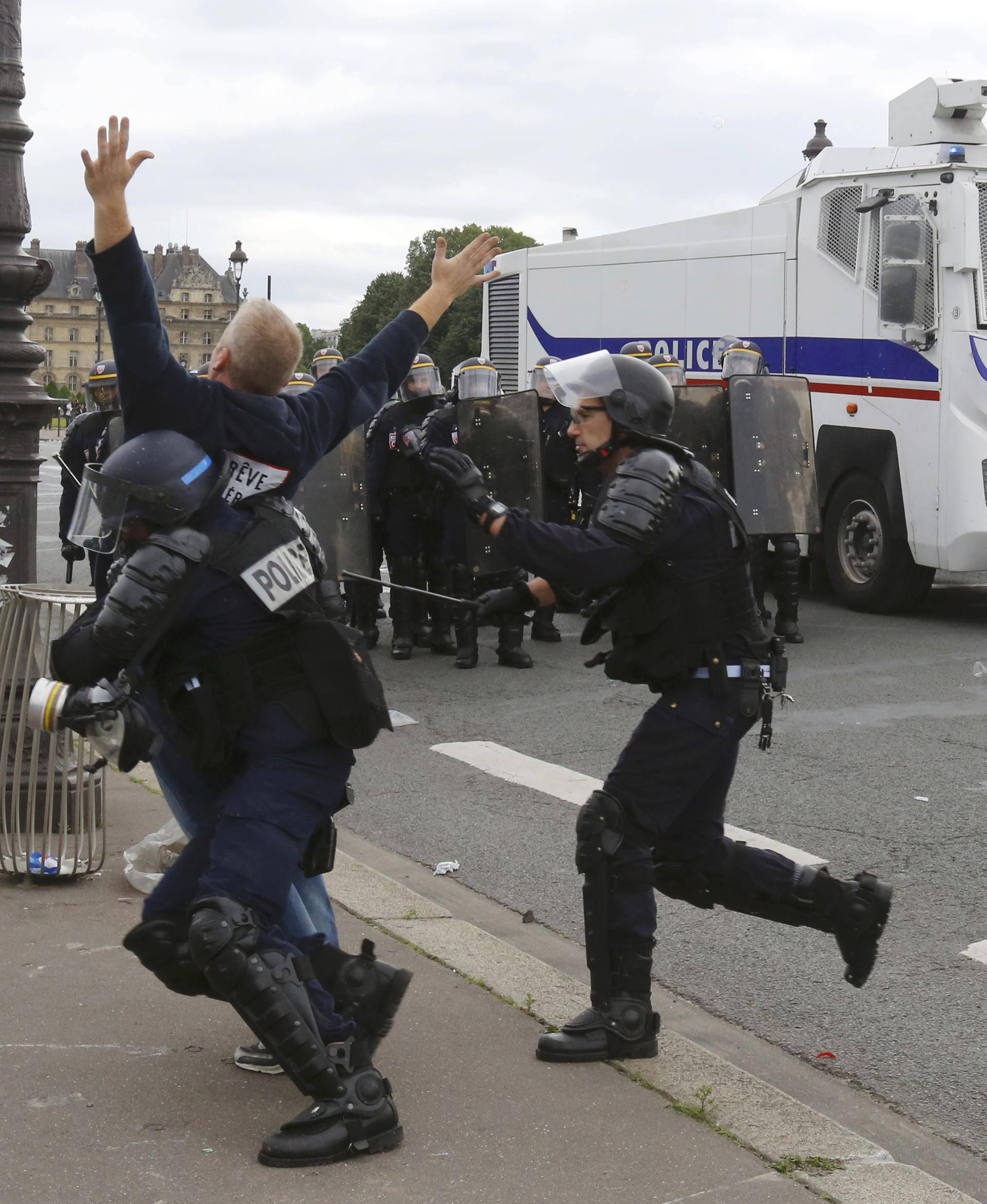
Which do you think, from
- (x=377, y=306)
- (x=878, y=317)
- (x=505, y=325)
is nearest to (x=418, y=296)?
(x=377, y=306)

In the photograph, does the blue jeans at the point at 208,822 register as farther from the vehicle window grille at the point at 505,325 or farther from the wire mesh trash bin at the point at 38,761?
the vehicle window grille at the point at 505,325

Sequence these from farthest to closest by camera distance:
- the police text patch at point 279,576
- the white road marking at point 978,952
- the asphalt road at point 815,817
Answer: the white road marking at point 978,952 → the asphalt road at point 815,817 → the police text patch at point 279,576

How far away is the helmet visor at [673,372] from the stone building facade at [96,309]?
104 meters

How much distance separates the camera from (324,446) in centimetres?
363

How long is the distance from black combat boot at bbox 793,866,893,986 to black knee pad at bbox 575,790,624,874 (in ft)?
1.69

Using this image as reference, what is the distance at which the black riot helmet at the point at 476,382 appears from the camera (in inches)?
409

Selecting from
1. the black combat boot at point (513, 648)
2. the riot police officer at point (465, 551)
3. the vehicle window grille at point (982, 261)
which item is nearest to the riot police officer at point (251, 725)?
the riot police officer at point (465, 551)

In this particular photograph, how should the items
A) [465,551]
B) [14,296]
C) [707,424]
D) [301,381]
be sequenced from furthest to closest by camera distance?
[707,424] < [465,551] < [301,381] < [14,296]

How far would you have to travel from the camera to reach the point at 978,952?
15.5 ft

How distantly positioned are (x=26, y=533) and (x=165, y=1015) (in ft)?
7.55

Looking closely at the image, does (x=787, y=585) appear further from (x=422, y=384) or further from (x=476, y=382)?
(x=422, y=384)

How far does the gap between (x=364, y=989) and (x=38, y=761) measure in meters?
2.29

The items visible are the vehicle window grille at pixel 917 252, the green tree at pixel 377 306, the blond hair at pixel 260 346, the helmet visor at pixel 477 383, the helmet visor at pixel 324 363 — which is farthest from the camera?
the green tree at pixel 377 306

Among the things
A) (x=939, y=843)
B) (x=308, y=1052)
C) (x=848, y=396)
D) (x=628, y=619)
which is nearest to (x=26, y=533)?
(x=628, y=619)
